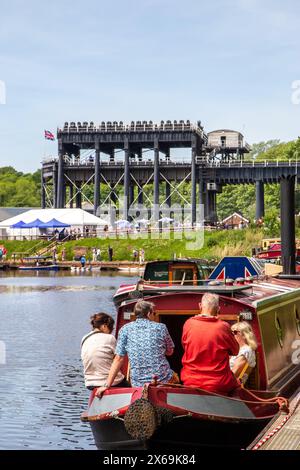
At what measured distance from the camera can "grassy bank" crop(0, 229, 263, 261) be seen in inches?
3748

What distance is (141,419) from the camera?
46.6 ft

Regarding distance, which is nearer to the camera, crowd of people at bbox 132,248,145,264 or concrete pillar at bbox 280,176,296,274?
concrete pillar at bbox 280,176,296,274

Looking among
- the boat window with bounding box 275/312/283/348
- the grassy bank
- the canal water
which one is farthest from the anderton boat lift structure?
the boat window with bounding box 275/312/283/348

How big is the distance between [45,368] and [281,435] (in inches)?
662

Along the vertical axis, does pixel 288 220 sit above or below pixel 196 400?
above

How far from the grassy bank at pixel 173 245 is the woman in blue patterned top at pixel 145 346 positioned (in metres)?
75.9

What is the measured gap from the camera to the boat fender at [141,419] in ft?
46.4

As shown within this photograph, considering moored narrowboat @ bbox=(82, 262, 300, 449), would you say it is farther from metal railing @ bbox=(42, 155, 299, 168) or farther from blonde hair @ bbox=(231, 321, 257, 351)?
metal railing @ bbox=(42, 155, 299, 168)

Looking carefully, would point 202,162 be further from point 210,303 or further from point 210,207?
point 210,303

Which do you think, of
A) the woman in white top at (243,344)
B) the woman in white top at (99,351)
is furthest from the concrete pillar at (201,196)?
the woman in white top at (99,351)

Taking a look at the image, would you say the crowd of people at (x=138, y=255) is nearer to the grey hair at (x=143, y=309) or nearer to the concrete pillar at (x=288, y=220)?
the concrete pillar at (x=288, y=220)

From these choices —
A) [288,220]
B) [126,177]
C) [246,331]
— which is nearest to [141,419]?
[246,331]

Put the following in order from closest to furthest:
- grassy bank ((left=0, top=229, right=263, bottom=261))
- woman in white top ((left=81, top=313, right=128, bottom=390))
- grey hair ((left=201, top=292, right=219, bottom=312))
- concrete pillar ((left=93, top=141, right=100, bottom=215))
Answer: grey hair ((left=201, top=292, right=219, bottom=312))
woman in white top ((left=81, top=313, right=128, bottom=390))
grassy bank ((left=0, top=229, right=263, bottom=261))
concrete pillar ((left=93, top=141, right=100, bottom=215))
